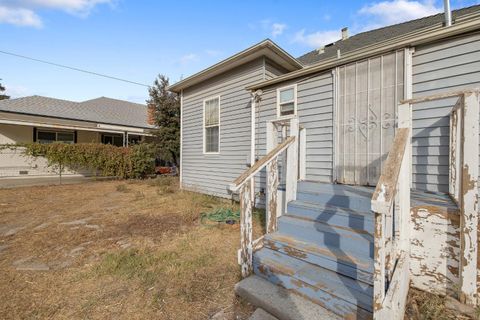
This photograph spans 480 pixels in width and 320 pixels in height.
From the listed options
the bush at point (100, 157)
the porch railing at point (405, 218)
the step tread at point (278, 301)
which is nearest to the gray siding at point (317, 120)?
the porch railing at point (405, 218)

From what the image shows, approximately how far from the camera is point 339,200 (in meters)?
2.85

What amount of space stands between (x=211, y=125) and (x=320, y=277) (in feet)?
19.3

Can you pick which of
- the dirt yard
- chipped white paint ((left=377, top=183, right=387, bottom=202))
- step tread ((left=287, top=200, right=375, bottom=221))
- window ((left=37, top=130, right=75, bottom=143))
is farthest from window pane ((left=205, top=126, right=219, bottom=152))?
window ((left=37, top=130, right=75, bottom=143))

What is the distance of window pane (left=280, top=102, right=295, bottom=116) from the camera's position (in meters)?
4.93

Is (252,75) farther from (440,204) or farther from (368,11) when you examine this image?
(368,11)

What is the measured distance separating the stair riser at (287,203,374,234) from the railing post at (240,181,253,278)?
2.42 ft

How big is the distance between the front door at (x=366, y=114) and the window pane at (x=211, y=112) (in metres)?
3.94

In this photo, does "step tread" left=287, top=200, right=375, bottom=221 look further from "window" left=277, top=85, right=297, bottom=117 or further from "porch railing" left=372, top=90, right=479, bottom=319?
"window" left=277, top=85, right=297, bottom=117

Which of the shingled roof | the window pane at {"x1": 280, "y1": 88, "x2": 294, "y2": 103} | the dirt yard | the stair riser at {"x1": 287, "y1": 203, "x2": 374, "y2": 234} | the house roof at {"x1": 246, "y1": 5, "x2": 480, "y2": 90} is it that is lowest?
the dirt yard

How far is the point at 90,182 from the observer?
1064 centimetres

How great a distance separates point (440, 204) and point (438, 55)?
2.27 metres

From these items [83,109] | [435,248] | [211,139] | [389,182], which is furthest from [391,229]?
[83,109]

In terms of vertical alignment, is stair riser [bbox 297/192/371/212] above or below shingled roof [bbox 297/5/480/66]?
below

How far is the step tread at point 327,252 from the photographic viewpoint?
77.5 inches
